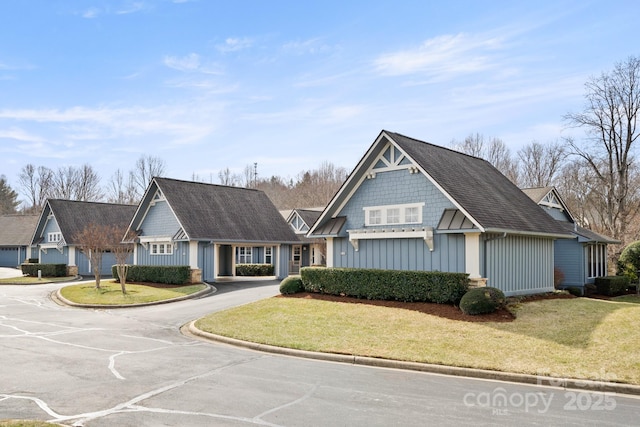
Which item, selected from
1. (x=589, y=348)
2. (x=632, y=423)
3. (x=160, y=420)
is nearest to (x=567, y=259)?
(x=589, y=348)

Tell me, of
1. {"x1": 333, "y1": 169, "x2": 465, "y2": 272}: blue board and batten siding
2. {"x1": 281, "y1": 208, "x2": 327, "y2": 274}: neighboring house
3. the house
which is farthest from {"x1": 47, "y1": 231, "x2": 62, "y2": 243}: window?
{"x1": 333, "y1": 169, "x2": 465, "y2": 272}: blue board and batten siding

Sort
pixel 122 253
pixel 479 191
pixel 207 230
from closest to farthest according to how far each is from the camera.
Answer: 1. pixel 479 191
2. pixel 122 253
3. pixel 207 230

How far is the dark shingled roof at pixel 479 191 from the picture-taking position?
19.6 metres

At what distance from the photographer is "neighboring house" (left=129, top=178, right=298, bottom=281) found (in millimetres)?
32906

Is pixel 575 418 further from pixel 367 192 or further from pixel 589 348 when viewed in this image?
pixel 367 192

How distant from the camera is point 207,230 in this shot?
33344 mm

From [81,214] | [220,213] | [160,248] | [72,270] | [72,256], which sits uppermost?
[81,214]

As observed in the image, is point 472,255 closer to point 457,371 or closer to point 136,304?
point 457,371

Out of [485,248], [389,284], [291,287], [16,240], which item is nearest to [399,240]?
[389,284]

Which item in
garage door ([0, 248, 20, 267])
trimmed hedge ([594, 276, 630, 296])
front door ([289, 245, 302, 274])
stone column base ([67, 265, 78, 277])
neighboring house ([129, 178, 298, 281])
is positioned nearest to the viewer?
trimmed hedge ([594, 276, 630, 296])

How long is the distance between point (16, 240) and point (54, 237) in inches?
590

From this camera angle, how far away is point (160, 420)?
795 cm

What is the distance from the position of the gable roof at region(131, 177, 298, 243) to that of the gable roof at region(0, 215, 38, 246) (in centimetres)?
2825

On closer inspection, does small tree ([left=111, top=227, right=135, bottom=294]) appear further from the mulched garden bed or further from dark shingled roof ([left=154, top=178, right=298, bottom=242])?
the mulched garden bed
